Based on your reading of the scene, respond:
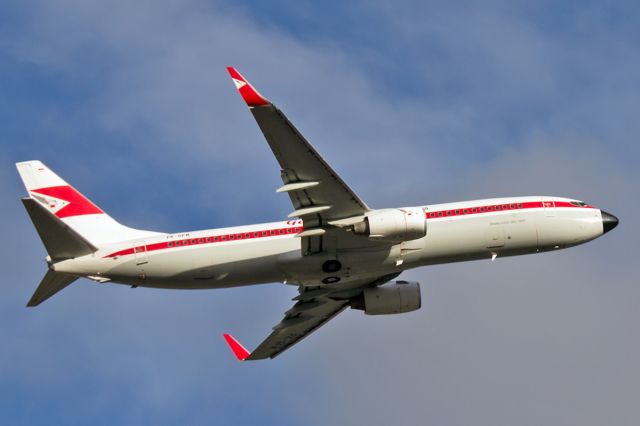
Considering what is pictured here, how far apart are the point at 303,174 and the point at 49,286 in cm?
1510

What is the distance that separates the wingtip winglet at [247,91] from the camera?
48500 mm

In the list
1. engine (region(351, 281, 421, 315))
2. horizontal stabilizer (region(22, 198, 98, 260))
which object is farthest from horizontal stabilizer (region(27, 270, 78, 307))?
engine (region(351, 281, 421, 315))

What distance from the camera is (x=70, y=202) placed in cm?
6131

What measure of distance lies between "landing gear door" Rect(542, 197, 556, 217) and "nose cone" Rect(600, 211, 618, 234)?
11.0ft

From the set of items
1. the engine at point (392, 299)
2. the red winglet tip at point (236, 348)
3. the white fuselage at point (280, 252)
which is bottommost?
the red winglet tip at point (236, 348)

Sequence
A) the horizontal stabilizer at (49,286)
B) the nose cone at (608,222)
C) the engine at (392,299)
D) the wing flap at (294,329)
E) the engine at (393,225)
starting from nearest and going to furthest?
1. the engine at (393,225)
2. the horizontal stabilizer at (49,286)
3. the nose cone at (608,222)
4. the engine at (392,299)
5. the wing flap at (294,329)

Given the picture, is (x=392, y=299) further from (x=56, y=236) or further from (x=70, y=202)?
(x=56, y=236)

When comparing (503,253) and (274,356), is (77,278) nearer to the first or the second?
(274,356)

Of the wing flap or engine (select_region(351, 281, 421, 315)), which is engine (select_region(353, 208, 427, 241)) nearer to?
engine (select_region(351, 281, 421, 315))

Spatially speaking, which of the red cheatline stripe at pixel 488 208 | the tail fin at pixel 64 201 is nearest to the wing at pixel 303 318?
the red cheatline stripe at pixel 488 208

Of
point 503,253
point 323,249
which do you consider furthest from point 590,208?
point 323,249

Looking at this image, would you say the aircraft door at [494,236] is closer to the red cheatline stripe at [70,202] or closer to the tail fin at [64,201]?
the tail fin at [64,201]

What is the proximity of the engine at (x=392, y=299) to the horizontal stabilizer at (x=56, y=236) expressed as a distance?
645 inches

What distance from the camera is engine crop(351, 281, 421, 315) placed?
209ft
